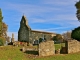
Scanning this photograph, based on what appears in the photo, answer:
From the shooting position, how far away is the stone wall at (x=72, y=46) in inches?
1212

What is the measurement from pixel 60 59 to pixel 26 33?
1160 inches

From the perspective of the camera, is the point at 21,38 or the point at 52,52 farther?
the point at 21,38

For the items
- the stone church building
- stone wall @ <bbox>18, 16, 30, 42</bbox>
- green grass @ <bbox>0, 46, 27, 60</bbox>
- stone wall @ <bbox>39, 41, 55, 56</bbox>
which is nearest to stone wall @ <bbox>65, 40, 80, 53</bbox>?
stone wall @ <bbox>39, 41, 55, 56</bbox>

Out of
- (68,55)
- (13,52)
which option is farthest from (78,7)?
(13,52)

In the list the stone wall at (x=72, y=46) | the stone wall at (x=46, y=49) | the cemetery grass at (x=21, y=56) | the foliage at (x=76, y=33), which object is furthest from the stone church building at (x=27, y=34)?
the stone wall at (x=46, y=49)

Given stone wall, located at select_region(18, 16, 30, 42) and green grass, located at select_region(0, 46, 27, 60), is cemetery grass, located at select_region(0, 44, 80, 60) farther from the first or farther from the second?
stone wall, located at select_region(18, 16, 30, 42)

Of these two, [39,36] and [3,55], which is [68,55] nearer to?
[3,55]

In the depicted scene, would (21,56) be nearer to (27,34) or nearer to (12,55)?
(12,55)

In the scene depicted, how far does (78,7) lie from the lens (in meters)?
43.6

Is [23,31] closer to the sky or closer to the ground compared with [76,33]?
closer to the sky

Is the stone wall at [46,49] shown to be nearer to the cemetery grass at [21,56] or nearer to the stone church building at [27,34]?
the cemetery grass at [21,56]

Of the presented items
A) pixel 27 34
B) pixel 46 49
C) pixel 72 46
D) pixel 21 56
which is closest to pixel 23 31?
pixel 27 34

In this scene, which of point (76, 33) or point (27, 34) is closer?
point (76, 33)

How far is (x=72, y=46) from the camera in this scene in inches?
1228
